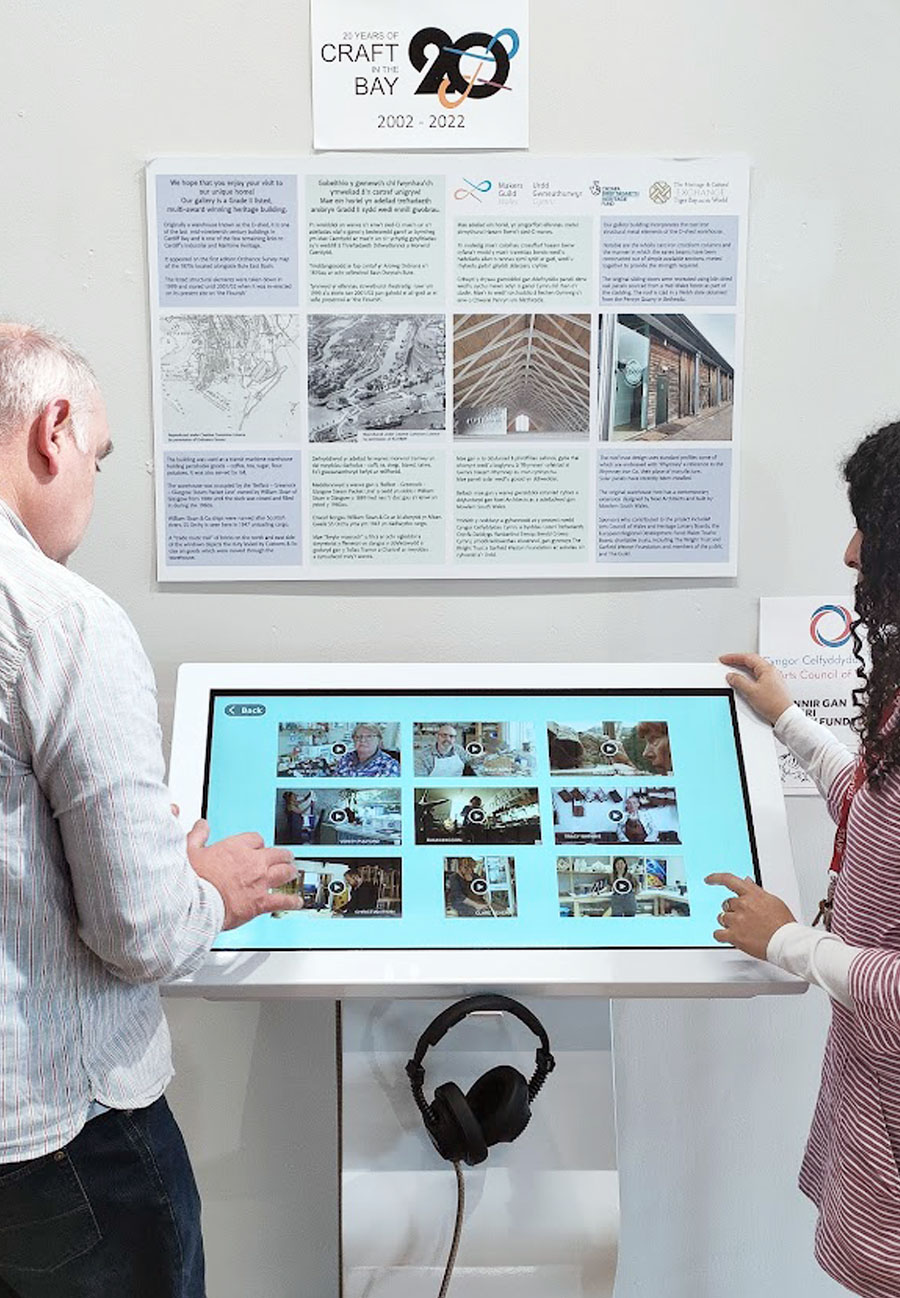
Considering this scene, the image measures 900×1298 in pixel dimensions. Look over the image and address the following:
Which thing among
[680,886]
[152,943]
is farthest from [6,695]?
[680,886]

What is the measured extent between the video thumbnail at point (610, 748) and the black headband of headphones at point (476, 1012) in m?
0.31

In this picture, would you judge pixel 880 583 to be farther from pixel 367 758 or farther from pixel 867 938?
pixel 367 758

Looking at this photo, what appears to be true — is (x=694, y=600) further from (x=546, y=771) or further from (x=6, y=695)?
(x=6, y=695)

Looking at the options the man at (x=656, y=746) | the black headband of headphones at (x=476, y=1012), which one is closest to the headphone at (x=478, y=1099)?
the black headband of headphones at (x=476, y=1012)

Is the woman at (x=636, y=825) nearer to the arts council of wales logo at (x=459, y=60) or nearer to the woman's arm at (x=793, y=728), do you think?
the woman's arm at (x=793, y=728)

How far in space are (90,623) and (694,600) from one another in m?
1.04

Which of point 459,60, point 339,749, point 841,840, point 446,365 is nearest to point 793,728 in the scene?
point 841,840

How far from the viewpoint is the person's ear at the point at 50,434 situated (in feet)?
3.82

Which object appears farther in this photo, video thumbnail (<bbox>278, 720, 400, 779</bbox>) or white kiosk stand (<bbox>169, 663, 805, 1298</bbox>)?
video thumbnail (<bbox>278, 720, 400, 779</bbox>)

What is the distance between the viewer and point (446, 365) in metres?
1.78

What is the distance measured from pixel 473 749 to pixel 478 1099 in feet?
1.41

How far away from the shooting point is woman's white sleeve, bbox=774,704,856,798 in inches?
62.1

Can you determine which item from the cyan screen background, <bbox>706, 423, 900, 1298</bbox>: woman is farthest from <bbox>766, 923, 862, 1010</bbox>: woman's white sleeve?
the cyan screen background

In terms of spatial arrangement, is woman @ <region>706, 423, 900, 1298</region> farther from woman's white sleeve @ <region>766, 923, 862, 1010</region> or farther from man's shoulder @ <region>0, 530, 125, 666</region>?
man's shoulder @ <region>0, 530, 125, 666</region>
